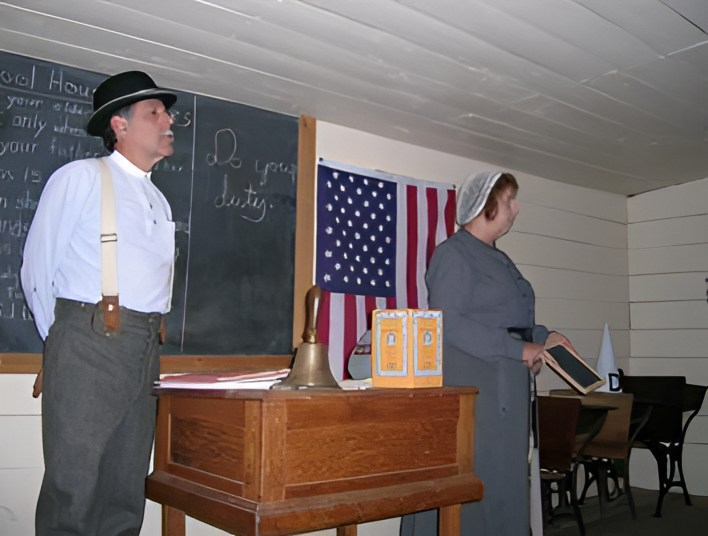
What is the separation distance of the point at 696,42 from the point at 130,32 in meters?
2.34

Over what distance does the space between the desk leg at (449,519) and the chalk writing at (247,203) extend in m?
1.85

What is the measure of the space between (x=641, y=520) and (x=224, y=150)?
3452 mm

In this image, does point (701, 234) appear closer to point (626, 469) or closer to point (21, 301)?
point (626, 469)

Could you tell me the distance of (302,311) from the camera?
3369 millimetres

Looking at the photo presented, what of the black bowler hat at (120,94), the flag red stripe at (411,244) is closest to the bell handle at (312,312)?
the black bowler hat at (120,94)

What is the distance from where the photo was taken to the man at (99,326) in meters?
1.90

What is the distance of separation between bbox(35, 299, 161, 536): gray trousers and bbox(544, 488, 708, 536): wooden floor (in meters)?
2.71

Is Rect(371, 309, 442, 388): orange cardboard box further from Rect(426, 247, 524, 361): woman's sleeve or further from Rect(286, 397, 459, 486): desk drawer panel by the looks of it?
Rect(426, 247, 524, 361): woman's sleeve

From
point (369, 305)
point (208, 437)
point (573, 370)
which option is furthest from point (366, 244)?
point (208, 437)

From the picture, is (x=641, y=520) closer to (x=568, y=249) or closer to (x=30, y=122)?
(x=568, y=249)

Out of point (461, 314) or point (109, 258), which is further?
point (461, 314)

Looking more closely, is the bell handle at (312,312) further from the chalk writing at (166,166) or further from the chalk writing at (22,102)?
the chalk writing at (22,102)

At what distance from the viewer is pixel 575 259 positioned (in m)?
5.09

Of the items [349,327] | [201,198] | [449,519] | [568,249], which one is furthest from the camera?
[568,249]
